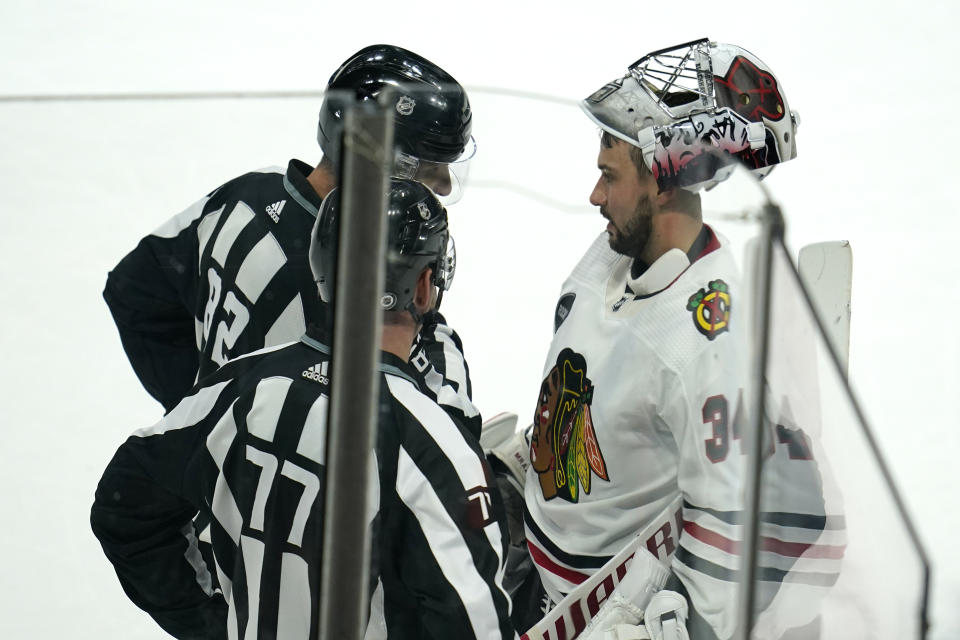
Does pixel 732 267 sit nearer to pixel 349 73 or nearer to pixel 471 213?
pixel 471 213

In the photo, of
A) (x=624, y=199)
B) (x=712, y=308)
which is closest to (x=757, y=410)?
(x=712, y=308)

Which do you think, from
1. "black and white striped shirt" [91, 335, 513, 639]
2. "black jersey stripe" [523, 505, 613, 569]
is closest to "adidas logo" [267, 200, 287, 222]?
"black and white striped shirt" [91, 335, 513, 639]

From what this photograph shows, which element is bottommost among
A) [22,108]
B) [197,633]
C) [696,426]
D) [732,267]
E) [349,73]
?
[197,633]

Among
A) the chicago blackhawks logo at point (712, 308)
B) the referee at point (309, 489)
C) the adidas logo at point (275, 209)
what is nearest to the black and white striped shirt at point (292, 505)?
the referee at point (309, 489)

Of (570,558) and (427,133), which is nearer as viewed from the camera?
(427,133)

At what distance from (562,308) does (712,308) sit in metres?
0.15

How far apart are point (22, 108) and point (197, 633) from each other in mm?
475

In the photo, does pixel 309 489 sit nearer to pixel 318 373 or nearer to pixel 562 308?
pixel 318 373

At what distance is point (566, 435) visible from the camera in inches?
45.4

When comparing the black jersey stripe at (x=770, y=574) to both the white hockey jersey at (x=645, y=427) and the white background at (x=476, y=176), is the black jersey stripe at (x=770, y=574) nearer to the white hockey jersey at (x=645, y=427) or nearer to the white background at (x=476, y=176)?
the white hockey jersey at (x=645, y=427)

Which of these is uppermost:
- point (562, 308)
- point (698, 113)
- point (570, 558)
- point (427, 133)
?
point (698, 113)

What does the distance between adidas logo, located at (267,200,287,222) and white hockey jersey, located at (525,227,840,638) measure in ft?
0.82

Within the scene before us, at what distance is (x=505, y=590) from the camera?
0.97 meters

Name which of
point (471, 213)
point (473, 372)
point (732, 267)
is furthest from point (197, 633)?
point (732, 267)
